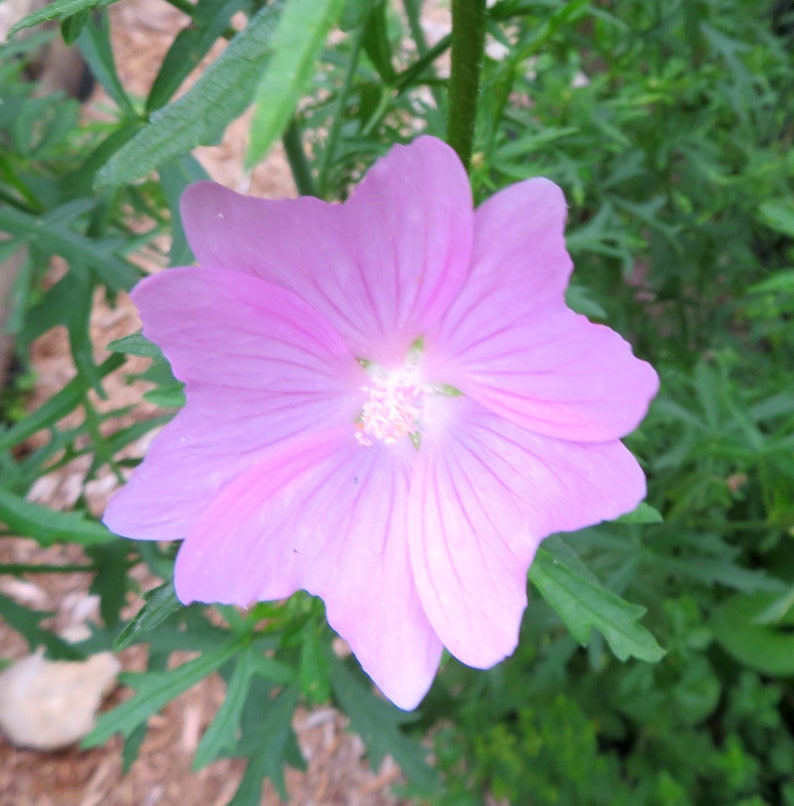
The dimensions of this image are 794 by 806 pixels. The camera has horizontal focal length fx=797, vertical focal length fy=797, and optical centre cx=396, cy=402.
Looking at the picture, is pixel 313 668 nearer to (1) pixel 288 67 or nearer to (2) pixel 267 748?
(2) pixel 267 748

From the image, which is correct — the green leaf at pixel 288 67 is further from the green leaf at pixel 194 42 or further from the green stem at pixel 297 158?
the green stem at pixel 297 158

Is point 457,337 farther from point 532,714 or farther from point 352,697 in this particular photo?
point 532,714

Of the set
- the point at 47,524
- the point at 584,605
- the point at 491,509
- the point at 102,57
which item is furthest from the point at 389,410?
the point at 102,57

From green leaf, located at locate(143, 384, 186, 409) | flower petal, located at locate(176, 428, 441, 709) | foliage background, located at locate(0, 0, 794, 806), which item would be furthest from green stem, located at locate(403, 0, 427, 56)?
flower petal, located at locate(176, 428, 441, 709)

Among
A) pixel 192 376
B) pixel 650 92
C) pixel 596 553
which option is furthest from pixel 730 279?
pixel 192 376

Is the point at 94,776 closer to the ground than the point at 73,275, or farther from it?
closer to the ground

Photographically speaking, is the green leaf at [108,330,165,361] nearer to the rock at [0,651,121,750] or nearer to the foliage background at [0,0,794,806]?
the foliage background at [0,0,794,806]
